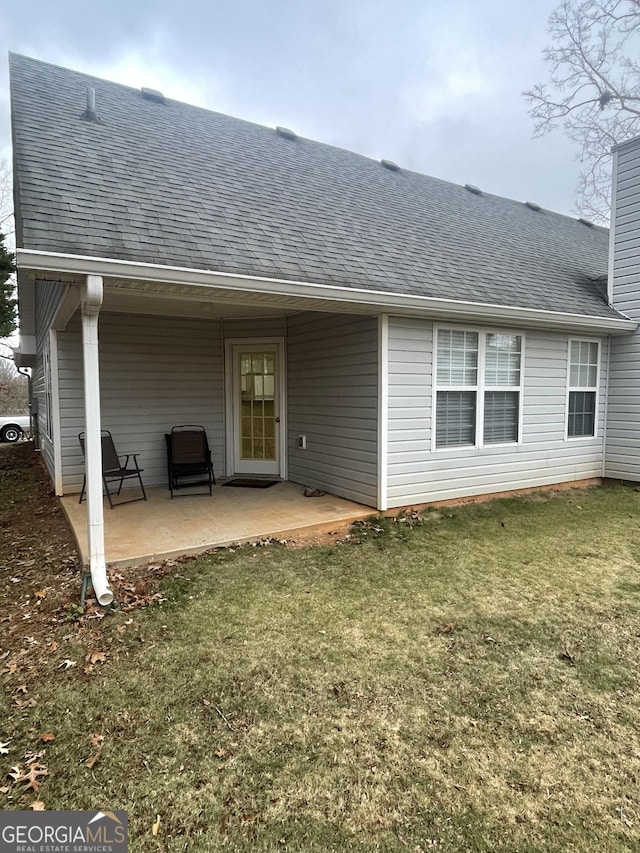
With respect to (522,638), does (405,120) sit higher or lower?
higher

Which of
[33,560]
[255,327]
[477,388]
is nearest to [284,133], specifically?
[255,327]

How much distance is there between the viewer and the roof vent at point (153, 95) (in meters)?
7.66

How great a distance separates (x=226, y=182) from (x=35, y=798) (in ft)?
19.4

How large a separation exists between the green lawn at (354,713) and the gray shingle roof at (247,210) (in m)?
2.71

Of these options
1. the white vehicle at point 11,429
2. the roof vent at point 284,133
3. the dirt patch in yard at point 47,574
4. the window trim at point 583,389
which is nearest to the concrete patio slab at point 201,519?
the dirt patch in yard at point 47,574

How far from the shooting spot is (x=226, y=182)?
5930 mm

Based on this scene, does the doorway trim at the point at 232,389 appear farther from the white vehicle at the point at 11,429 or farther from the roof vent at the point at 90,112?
the white vehicle at the point at 11,429

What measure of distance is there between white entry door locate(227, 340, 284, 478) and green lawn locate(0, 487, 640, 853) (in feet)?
11.6

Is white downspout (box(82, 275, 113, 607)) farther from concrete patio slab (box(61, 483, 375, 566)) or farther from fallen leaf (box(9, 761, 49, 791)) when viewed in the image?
fallen leaf (box(9, 761, 49, 791))

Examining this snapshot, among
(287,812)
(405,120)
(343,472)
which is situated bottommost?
(287,812)

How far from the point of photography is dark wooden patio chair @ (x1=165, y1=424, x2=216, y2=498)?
6.70 m

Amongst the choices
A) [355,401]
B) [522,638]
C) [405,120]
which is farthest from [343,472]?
[405,120]

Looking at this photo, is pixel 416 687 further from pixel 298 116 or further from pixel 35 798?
pixel 298 116

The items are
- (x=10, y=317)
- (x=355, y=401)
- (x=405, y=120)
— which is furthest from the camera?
(x=405, y=120)
